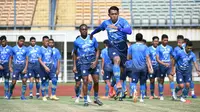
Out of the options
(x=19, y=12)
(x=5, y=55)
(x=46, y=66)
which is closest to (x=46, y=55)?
(x=46, y=66)

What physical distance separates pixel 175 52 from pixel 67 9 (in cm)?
1950

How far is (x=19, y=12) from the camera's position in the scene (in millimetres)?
34656

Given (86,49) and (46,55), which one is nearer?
(86,49)

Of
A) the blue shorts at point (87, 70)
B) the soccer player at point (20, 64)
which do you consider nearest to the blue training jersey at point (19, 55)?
the soccer player at point (20, 64)

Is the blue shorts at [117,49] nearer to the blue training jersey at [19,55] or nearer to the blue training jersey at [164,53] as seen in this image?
the blue training jersey at [164,53]

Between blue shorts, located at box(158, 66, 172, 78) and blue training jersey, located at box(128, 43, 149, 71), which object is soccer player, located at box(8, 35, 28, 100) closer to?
blue training jersey, located at box(128, 43, 149, 71)

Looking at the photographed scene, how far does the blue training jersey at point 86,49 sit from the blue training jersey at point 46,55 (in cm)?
420

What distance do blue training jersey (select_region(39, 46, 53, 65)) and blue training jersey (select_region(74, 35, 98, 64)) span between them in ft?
13.8

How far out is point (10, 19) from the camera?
33.8 meters

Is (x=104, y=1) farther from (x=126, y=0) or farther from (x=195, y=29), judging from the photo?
(x=195, y=29)

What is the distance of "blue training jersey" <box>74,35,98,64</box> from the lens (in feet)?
43.8

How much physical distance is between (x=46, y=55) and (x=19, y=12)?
17661 millimetres

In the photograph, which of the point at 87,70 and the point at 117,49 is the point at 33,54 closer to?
the point at 87,70

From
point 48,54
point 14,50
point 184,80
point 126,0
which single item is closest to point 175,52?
point 184,80
